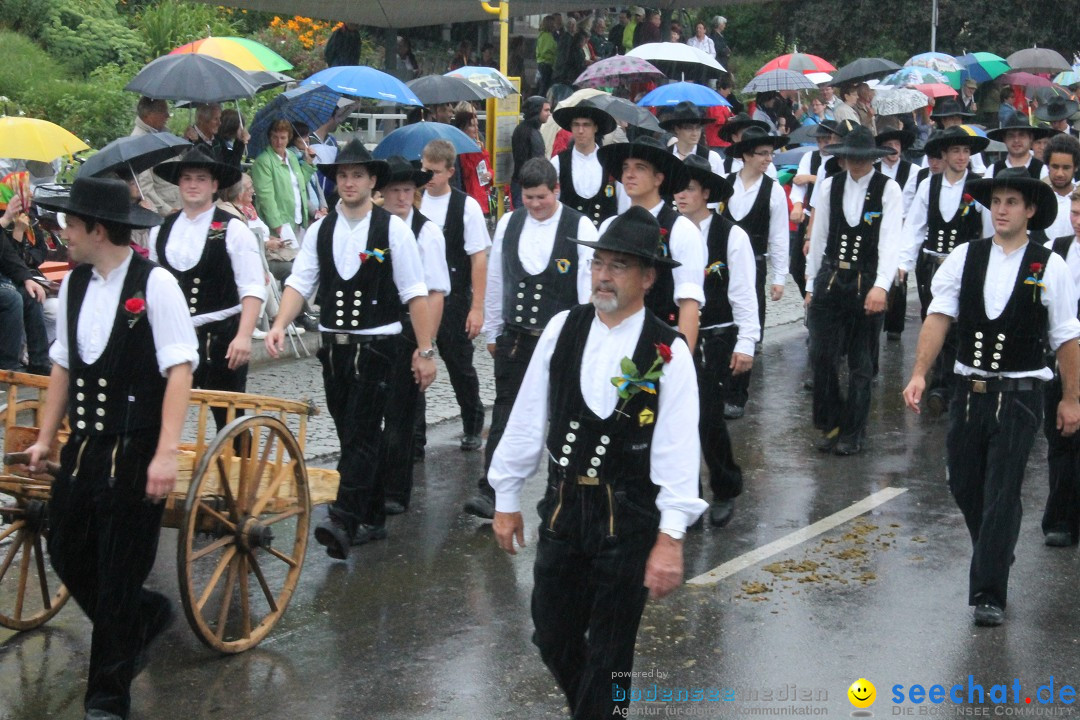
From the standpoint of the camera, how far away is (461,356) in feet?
31.5

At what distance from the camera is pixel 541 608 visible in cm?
488

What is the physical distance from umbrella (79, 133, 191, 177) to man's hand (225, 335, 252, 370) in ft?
7.37

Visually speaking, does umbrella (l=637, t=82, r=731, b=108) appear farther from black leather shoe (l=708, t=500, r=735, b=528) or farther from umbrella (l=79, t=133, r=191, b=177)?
black leather shoe (l=708, t=500, r=735, b=528)

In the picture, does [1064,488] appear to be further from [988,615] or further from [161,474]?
[161,474]

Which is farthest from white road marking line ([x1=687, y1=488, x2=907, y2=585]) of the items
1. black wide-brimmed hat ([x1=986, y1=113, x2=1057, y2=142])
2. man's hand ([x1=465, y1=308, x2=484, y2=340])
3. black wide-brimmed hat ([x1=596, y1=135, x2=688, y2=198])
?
black wide-brimmed hat ([x1=986, y1=113, x2=1057, y2=142])

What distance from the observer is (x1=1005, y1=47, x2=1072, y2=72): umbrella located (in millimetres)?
23656

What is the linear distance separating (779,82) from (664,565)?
51.0ft

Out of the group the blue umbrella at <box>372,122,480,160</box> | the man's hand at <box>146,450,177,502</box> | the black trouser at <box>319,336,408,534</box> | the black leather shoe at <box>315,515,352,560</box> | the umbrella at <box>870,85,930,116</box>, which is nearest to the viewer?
the man's hand at <box>146,450,177,502</box>

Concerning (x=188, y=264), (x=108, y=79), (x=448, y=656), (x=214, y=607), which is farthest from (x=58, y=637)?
(x=108, y=79)

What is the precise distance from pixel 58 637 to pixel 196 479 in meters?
1.18

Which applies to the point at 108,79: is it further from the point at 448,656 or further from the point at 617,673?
the point at 617,673

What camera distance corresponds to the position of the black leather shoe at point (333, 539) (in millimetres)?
7133

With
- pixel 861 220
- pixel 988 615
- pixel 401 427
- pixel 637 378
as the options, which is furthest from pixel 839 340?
pixel 637 378

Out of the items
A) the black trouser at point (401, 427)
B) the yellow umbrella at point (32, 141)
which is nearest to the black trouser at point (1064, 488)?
the black trouser at point (401, 427)
